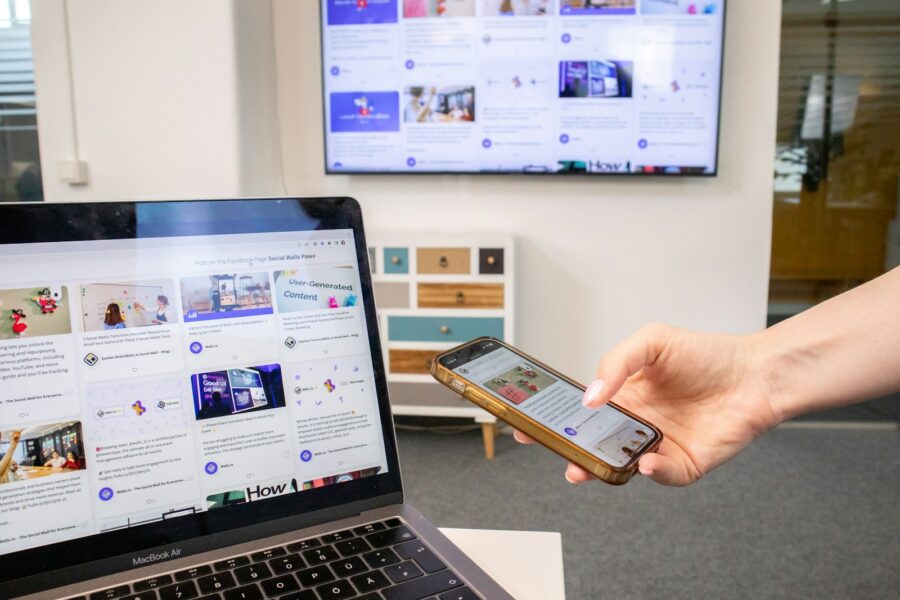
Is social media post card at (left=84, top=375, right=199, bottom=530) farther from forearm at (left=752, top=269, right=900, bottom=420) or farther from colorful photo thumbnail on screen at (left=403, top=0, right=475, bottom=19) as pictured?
colorful photo thumbnail on screen at (left=403, top=0, right=475, bottom=19)

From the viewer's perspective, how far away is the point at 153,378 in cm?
58

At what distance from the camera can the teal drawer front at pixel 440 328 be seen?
2.57 meters

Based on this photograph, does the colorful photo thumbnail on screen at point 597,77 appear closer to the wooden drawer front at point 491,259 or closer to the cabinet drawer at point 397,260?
the wooden drawer front at point 491,259

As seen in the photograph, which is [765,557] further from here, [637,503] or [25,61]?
[25,61]

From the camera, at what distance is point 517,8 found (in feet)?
8.58

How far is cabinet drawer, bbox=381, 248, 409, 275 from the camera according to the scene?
259 centimetres

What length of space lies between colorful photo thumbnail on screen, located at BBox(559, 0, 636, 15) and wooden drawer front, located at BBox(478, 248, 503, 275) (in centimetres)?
96

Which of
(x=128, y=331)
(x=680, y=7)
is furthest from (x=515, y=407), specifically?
(x=680, y=7)

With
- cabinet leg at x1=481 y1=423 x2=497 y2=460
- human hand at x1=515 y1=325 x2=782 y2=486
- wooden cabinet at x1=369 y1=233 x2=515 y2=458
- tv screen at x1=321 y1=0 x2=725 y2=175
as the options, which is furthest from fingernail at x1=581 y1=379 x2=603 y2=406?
tv screen at x1=321 y1=0 x2=725 y2=175

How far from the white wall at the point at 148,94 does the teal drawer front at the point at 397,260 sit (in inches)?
24.4

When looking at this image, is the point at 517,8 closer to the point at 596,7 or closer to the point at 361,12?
the point at 596,7

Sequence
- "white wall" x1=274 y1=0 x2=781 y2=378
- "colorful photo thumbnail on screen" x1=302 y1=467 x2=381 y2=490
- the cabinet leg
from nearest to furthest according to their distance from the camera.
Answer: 1. "colorful photo thumbnail on screen" x1=302 y1=467 x2=381 y2=490
2. the cabinet leg
3. "white wall" x1=274 y1=0 x2=781 y2=378

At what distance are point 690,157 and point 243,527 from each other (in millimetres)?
2451

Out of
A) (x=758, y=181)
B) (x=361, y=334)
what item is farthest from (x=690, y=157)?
(x=361, y=334)
